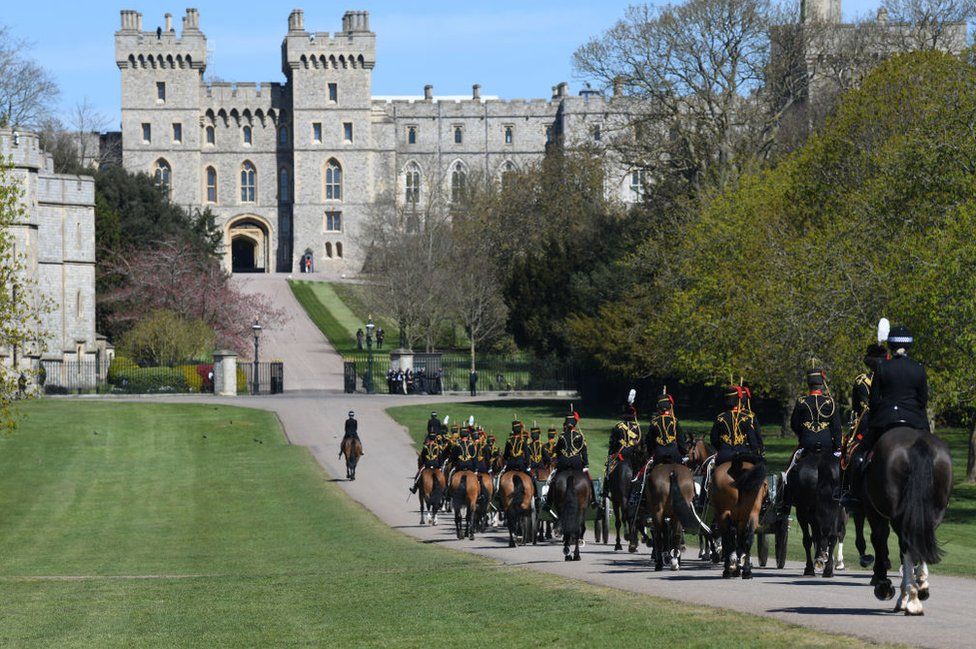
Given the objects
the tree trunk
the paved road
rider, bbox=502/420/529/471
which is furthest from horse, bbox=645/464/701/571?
the tree trunk

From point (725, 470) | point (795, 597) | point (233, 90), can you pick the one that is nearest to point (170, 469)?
point (725, 470)

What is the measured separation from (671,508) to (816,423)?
2010mm

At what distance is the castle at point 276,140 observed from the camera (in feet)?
453

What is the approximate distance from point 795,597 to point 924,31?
227 feet

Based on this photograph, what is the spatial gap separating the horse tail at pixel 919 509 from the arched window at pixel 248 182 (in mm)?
132140

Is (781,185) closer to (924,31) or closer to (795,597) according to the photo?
(924,31)

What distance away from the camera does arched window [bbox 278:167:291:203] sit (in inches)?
5625

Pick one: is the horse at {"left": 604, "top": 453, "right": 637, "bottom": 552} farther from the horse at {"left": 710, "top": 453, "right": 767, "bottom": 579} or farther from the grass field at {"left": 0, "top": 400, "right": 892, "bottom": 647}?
the horse at {"left": 710, "top": 453, "right": 767, "bottom": 579}

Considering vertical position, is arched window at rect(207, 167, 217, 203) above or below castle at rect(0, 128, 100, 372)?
above

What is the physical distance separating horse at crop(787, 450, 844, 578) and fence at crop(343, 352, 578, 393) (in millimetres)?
52724

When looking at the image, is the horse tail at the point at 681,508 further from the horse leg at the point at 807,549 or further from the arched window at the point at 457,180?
the arched window at the point at 457,180

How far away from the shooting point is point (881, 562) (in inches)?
539

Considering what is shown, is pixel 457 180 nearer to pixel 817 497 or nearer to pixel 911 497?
pixel 817 497

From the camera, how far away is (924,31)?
259 ft
